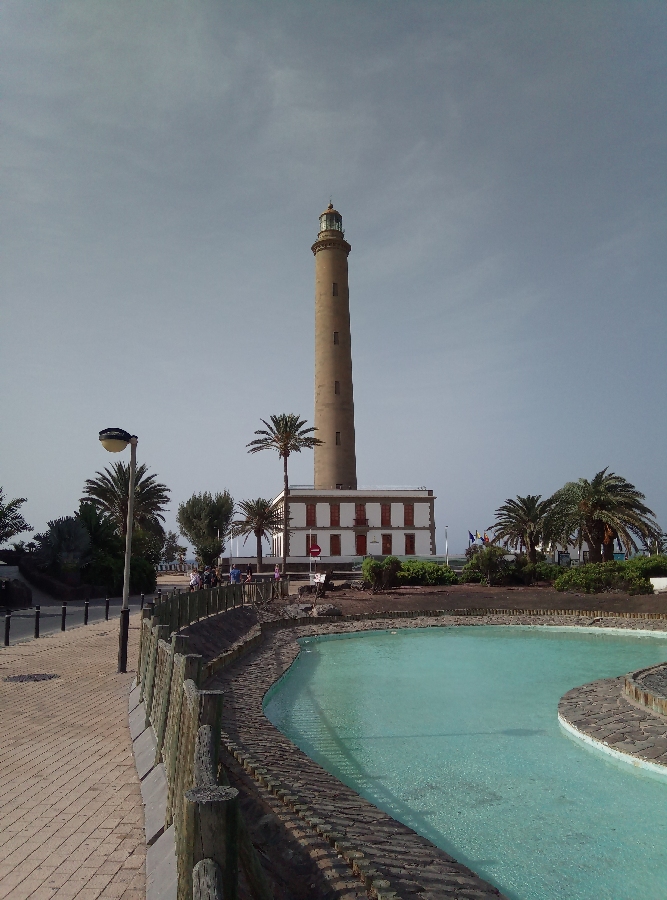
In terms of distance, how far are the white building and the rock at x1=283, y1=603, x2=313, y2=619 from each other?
29.8 metres

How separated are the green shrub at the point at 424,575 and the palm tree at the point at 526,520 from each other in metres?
8.21

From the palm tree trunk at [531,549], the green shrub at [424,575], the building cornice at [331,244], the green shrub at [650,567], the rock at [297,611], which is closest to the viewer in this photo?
the rock at [297,611]

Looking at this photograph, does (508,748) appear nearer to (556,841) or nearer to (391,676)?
(556,841)

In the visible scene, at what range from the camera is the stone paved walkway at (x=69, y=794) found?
4.10 m

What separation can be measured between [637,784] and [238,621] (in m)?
13.9

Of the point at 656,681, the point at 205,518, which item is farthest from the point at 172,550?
the point at 656,681

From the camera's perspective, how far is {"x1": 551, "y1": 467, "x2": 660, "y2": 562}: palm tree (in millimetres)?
33281

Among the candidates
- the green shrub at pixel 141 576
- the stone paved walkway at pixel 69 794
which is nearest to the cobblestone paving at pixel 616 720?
the stone paved walkway at pixel 69 794

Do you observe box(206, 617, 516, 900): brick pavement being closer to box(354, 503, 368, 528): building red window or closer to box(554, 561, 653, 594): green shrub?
box(554, 561, 653, 594): green shrub

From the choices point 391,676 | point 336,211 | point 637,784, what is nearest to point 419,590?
point 391,676

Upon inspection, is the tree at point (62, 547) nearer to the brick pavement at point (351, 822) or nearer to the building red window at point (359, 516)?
the brick pavement at point (351, 822)

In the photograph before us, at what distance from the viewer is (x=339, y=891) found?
4.50 metres

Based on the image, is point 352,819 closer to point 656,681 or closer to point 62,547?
point 656,681

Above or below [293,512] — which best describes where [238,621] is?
below
